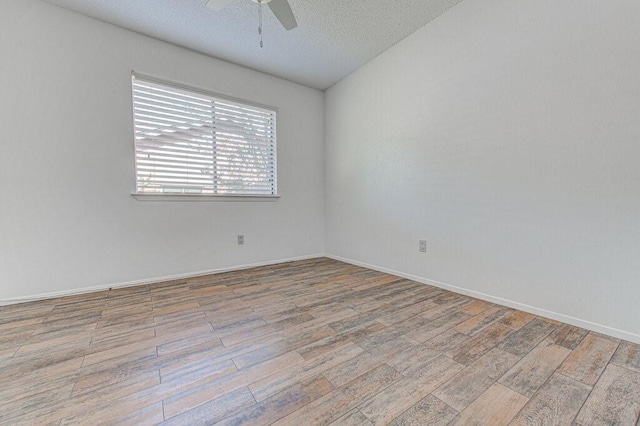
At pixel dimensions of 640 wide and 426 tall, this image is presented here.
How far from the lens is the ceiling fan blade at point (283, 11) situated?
1.87 m

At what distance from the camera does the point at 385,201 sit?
3.17m

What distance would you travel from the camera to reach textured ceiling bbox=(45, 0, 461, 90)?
91.1 inches

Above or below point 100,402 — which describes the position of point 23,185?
above

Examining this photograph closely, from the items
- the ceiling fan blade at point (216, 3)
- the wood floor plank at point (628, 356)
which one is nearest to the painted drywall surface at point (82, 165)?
the ceiling fan blade at point (216, 3)

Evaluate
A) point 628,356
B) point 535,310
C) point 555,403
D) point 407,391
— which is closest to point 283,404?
point 407,391

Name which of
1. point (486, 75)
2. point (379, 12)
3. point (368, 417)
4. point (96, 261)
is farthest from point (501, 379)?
point (96, 261)

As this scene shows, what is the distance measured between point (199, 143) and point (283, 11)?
5.61 feet

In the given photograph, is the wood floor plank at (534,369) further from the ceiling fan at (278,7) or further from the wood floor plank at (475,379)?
the ceiling fan at (278,7)

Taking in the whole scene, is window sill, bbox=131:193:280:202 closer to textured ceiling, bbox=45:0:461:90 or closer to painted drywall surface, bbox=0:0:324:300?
painted drywall surface, bbox=0:0:324:300

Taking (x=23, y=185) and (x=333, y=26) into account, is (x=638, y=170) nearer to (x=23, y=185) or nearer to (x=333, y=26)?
(x=333, y=26)

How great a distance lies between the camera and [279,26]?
256 cm

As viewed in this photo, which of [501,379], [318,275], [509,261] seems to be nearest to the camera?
[501,379]

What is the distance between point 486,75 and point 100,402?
128 inches

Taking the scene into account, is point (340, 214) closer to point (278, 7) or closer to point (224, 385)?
point (278, 7)
